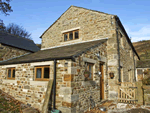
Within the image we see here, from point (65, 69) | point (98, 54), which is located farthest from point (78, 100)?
point (98, 54)

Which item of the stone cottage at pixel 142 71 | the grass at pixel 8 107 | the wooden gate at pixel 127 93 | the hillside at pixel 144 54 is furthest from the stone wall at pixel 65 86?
the hillside at pixel 144 54

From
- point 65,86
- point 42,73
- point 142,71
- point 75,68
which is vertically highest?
point 75,68

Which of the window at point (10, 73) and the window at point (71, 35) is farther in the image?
the window at point (71, 35)

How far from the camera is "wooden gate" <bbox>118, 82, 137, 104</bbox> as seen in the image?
6.60 m

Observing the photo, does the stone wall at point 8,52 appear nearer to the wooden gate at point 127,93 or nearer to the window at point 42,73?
the window at point 42,73

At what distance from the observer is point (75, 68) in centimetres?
544

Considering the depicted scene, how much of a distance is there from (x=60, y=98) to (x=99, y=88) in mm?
2876

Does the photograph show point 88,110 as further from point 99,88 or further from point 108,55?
point 108,55

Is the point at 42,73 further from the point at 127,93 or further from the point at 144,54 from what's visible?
the point at 144,54

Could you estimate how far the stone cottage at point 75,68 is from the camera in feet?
17.7

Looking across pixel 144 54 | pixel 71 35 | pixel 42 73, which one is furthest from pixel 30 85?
pixel 144 54

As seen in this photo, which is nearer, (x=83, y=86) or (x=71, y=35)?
(x=83, y=86)

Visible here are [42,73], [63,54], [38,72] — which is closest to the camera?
[63,54]

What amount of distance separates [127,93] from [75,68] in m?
3.70
